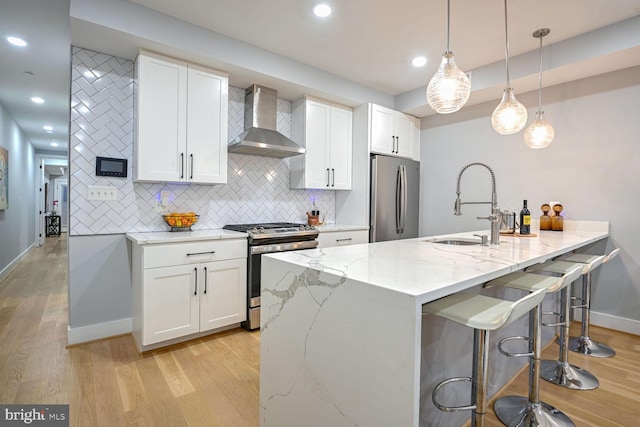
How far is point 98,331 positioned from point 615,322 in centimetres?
463

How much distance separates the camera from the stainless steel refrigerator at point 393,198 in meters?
3.89

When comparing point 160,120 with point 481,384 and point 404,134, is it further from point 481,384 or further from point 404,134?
point 404,134

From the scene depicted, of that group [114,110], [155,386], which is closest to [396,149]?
[114,110]

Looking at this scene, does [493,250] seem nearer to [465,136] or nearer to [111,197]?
[465,136]

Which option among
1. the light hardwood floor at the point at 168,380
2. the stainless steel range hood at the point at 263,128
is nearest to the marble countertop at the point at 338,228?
the stainless steel range hood at the point at 263,128

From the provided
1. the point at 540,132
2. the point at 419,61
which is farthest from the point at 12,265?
the point at 540,132

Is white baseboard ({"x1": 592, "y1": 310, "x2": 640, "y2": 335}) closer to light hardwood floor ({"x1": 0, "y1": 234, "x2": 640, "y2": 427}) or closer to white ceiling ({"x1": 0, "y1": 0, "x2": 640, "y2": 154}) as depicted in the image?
light hardwood floor ({"x1": 0, "y1": 234, "x2": 640, "y2": 427})

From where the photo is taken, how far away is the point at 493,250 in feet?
6.18

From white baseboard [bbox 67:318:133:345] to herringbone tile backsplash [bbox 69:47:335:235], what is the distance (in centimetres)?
77

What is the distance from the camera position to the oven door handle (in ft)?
9.42

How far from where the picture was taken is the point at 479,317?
1.17 m

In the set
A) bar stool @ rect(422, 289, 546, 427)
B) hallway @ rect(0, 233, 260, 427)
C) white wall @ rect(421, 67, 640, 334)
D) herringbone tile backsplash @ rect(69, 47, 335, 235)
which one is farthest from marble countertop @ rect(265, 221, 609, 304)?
herringbone tile backsplash @ rect(69, 47, 335, 235)

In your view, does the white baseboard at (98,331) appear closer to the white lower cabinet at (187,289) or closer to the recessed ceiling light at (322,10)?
the white lower cabinet at (187,289)

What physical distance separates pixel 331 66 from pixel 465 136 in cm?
189
